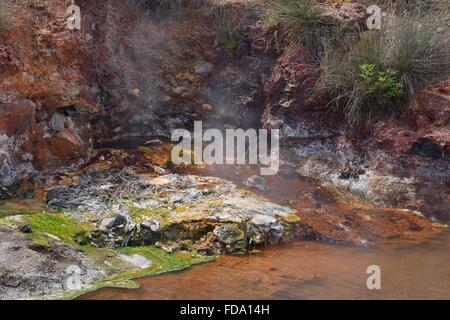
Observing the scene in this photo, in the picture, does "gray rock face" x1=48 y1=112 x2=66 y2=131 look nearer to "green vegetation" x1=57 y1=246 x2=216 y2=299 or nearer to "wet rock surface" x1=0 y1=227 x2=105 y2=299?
"wet rock surface" x1=0 y1=227 x2=105 y2=299

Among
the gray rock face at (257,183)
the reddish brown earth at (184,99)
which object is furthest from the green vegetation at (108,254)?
the gray rock face at (257,183)

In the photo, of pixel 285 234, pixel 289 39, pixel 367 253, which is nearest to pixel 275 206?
pixel 285 234

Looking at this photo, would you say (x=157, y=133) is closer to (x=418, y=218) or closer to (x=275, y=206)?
(x=275, y=206)

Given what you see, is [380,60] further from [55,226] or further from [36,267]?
[36,267]

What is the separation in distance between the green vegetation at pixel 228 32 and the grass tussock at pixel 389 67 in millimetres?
1556

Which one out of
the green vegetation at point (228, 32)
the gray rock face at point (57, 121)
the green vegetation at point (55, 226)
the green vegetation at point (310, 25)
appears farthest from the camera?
the green vegetation at point (228, 32)

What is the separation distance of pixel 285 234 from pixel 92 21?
405cm

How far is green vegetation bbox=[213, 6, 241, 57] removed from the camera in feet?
23.7

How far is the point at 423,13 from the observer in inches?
252

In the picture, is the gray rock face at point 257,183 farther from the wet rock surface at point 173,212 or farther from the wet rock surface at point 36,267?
the wet rock surface at point 36,267

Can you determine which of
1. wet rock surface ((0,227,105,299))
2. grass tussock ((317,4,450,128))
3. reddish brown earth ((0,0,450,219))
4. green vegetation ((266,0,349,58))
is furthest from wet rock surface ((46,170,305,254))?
green vegetation ((266,0,349,58))

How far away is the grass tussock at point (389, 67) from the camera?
5.88 metres

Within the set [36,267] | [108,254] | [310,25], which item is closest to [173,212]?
[108,254]

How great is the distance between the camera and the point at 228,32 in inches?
285
